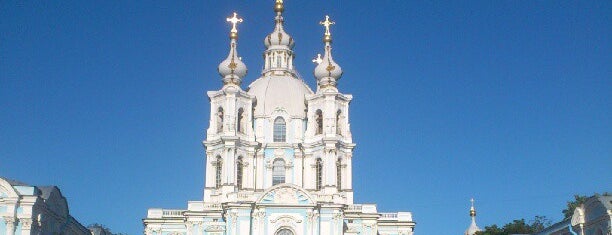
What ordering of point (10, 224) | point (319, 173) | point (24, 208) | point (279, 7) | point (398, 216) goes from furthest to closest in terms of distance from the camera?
point (279, 7), point (398, 216), point (319, 173), point (24, 208), point (10, 224)

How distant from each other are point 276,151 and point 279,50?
927cm

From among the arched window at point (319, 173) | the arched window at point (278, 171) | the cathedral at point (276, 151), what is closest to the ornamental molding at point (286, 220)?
the cathedral at point (276, 151)

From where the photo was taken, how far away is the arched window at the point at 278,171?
5756 centimetres

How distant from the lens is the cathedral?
178 ft

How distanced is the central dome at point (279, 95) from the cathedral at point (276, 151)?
71mm

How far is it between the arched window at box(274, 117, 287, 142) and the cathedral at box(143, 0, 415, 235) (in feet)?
0.23

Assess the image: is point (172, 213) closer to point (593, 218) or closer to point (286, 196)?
point (286, 196)

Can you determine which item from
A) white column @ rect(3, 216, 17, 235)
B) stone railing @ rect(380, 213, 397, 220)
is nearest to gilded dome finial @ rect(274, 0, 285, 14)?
stone railing @ rect(380, 213, 397, 220)

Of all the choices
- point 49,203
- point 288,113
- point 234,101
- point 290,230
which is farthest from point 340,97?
point 49,203

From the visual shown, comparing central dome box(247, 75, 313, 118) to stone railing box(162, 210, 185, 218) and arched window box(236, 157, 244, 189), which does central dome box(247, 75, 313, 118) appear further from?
stone railing box(162, 210, 185, 218)

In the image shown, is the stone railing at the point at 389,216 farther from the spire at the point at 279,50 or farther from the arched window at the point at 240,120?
the spire at the point at 279,50

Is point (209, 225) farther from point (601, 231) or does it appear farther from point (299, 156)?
point (601, 231)

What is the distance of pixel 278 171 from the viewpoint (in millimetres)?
57844

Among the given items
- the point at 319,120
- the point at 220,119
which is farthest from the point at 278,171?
the point at 220,119
